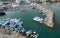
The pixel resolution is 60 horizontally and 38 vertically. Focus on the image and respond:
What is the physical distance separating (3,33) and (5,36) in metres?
1.39

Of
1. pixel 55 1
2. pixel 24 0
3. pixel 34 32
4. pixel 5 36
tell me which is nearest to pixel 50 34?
pixel 34 32

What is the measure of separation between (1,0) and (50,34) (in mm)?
40015

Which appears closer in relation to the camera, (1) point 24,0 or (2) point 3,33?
(2) point 3,33

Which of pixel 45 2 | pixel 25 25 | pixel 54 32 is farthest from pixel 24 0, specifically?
pixel 54 32

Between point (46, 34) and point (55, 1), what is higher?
point (46, 34)

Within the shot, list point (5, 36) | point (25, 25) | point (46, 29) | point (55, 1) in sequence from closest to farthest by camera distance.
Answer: point (5, 36), point (46, 29), point (25, 25), point (55, 1)

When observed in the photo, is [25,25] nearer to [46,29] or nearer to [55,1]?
[46,29]

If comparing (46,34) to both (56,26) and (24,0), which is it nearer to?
(56,26)

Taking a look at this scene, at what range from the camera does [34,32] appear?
27.2 meters

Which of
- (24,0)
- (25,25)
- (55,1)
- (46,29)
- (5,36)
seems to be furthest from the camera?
(55,1)

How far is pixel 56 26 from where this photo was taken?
31.0m

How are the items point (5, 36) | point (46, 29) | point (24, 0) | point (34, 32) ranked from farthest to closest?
point (24, 0), point (46, 29), point (34, 32), point (5, 36)

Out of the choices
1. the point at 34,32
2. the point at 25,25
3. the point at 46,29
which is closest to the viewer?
the point at 34,32

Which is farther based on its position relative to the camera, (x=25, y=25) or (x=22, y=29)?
(x=25, y=25)
